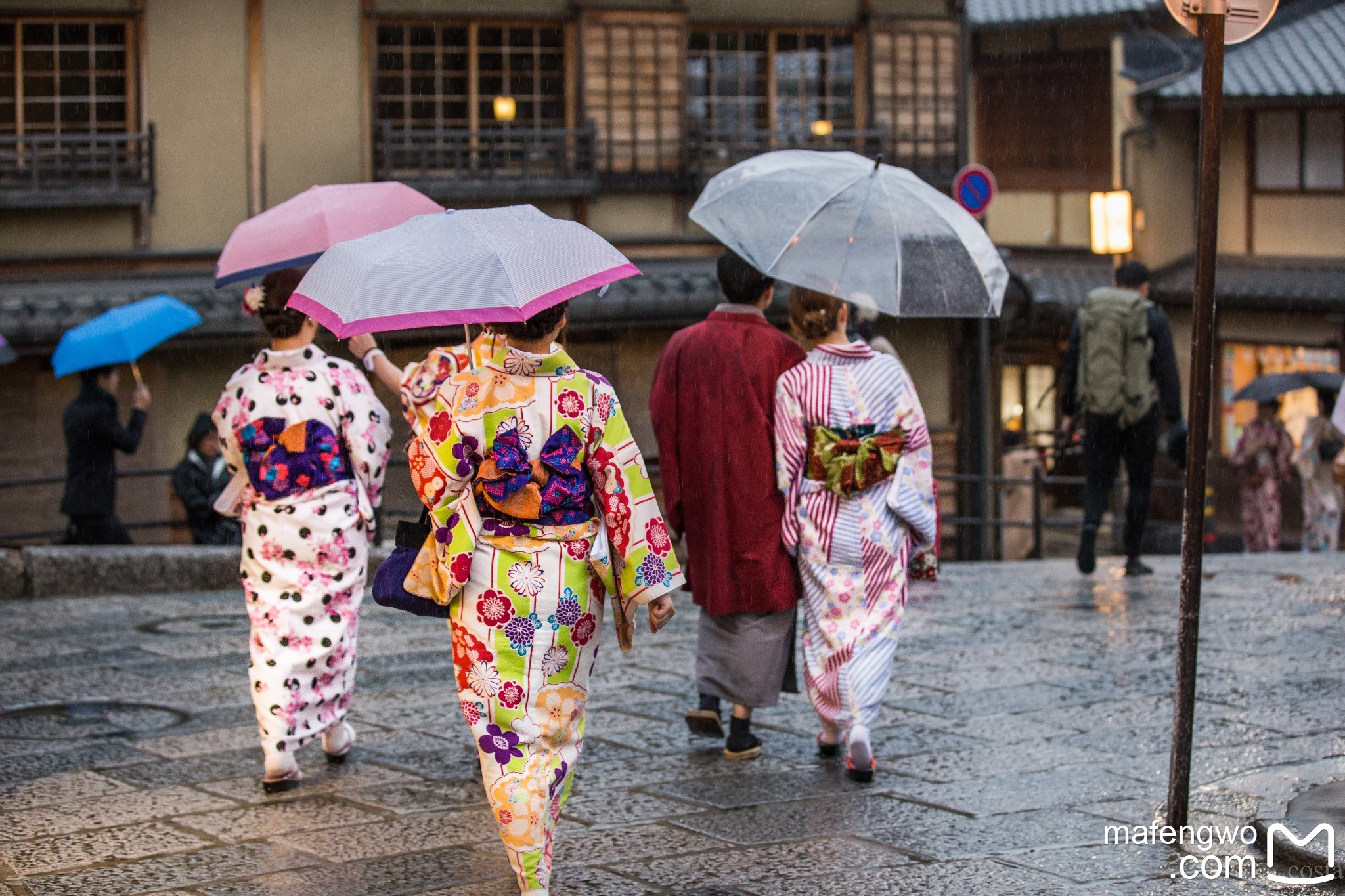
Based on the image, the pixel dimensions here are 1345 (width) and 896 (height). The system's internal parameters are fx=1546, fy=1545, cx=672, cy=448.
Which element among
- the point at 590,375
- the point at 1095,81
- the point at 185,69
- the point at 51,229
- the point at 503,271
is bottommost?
the point at 590,375

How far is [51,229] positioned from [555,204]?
4.63 metres

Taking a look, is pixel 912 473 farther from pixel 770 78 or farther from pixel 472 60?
pixel 770 78

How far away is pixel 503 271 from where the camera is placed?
4105 millimetres

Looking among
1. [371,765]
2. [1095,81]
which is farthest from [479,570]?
[1095,81]

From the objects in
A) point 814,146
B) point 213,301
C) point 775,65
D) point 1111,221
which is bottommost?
point 213,301

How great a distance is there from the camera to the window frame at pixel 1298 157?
19.8 m

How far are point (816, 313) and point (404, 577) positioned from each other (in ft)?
6.70

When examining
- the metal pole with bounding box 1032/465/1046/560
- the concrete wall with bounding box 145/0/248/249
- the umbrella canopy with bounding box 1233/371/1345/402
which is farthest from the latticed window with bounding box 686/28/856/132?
the metal pole with bounding box 1032/465/1046/560

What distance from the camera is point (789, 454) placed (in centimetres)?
565

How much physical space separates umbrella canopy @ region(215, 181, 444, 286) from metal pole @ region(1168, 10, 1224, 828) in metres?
2.60

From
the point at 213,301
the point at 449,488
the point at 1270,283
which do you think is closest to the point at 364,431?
the point at 449,488

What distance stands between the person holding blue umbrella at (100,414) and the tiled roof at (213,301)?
2.92m

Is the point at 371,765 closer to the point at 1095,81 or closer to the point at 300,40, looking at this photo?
the point at 300,40

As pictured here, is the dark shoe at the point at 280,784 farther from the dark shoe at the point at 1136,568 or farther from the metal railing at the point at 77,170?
the metal railing at the point at 77,170
